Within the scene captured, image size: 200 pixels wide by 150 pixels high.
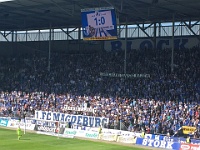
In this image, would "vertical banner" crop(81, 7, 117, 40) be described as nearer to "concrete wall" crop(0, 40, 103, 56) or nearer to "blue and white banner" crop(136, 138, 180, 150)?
"blue and white banner" crop(136, 138, 180, 150)

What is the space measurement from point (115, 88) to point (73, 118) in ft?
19.0

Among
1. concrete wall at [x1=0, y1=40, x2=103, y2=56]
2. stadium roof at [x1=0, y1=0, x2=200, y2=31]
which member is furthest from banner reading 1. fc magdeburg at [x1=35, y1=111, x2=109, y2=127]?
concrete wall at [x1=0, y1=40, x2=103, y2=56]

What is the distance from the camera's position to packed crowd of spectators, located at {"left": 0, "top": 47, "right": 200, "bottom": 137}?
3869cm

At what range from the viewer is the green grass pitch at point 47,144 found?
3228 cm

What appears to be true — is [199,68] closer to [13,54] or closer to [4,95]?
[4,95]

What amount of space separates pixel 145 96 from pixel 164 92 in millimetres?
1923

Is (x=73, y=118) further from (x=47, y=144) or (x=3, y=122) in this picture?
(x=47, y=144)

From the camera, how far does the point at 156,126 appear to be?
37188 mm

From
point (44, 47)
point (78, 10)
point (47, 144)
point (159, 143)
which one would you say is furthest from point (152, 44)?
point (47, 144)

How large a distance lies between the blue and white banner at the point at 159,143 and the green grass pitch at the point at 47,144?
132cm

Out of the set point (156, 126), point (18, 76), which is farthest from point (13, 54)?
point (156, 126)

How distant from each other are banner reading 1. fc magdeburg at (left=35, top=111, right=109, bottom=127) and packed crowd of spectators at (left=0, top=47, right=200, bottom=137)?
3.75ft

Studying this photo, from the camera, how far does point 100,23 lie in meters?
36.6

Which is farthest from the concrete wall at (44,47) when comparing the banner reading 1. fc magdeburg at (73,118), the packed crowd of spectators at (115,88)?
the banner reading 1. fc magdeburg at (73,118)
